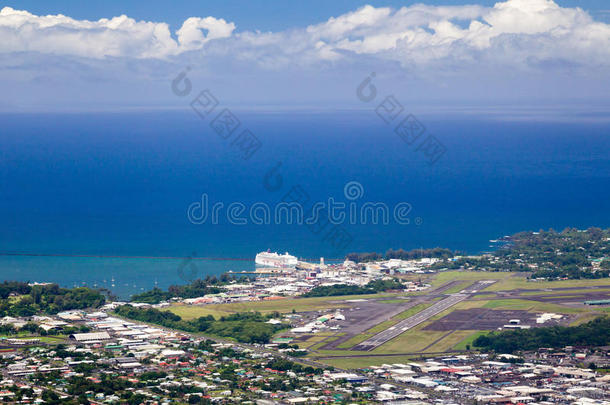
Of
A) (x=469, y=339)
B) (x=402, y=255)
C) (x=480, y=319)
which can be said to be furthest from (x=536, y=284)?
(x=469, y=339)

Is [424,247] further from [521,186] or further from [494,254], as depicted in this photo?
[521,186]

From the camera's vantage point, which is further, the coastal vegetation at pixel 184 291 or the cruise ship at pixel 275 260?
the cruise ship at pixel 275 260

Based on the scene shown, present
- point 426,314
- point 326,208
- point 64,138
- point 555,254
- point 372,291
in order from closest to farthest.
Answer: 1. point 426,314
2. point 372,291
3. point 555,254
4. point 326,208
5. point 64,138

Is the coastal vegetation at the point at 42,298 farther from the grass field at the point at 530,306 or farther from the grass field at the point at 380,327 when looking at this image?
the grass field at the point at 530,306

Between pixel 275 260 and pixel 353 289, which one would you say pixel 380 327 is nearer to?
pixel 353 289

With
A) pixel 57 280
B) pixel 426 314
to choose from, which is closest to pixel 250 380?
pixel 426 314

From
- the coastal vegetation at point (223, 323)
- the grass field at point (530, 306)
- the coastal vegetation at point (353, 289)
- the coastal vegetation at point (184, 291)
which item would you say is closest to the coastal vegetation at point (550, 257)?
the coastal vegetation at point (353, 289)
